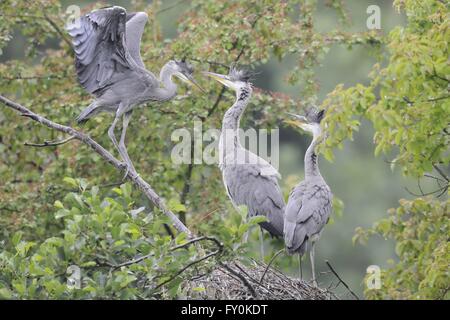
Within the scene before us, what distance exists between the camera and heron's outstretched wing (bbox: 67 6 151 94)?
7.68 metres

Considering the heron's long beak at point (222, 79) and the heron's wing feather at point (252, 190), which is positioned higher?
the heron's long beak at point (222, 79)

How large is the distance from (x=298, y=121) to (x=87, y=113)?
1862mm

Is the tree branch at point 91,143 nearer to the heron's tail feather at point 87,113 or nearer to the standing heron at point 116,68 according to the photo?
the standing heron at point 116,68

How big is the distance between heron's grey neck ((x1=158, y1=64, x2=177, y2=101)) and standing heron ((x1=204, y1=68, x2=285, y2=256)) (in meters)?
0.48

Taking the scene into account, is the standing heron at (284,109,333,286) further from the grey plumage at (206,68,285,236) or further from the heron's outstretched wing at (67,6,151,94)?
the heron's outstretched wing at (67,6,151,94)

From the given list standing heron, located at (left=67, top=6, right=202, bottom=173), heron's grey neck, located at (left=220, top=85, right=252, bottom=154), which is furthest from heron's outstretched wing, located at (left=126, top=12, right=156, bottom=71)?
heron's grey neck, located at (left=220, top=85, right=252, bottom=154)

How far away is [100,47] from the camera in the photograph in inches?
312

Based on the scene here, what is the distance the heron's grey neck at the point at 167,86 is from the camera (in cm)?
852

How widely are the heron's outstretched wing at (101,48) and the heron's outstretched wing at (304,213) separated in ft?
5.48

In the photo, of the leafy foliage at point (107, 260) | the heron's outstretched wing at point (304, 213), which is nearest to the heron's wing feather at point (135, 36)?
the heron's outstretched wing at point (304, 213)

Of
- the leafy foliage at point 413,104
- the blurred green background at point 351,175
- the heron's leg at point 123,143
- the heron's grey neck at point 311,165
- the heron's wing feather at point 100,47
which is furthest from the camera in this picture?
the blurred green background at point 351,175
